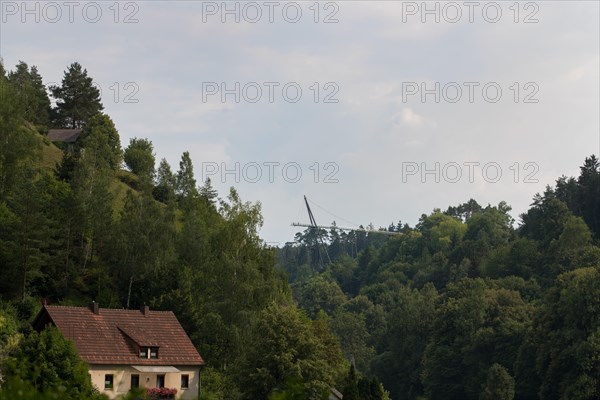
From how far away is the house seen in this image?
64500mm

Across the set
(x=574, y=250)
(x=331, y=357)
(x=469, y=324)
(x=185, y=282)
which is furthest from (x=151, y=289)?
(x=574, y=250)

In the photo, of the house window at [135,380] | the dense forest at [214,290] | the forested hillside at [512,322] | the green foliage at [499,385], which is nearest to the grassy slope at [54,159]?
the dense forest at [214,290]

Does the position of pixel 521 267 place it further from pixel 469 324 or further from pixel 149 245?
pixel 149 245

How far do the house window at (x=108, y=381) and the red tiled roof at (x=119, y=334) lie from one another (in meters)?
0.83

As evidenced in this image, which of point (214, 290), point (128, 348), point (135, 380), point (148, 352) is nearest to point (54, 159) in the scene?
point (214, 290)

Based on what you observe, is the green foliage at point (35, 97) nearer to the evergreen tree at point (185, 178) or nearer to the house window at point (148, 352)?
the evergreen tree at point (185, 178)

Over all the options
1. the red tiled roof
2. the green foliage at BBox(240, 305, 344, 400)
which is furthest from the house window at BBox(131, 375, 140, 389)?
the green foliage at BBox(240, 305, 344, 400)

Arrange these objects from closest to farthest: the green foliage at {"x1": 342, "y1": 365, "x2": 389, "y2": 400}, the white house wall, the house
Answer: the white house wall < the green foliage at {"x1": 342, "y1": 365, "x2": 389, "y2": 400} < the house

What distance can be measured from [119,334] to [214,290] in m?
16.7

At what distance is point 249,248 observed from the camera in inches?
3428

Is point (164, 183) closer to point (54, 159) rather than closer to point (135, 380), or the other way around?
point (54, 159)

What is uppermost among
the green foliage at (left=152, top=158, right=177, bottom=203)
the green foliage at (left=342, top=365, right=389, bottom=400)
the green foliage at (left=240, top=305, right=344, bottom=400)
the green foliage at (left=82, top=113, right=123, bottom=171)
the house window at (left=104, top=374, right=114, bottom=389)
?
the green foliage at (left=82, top=113, right=123, bottom=171)

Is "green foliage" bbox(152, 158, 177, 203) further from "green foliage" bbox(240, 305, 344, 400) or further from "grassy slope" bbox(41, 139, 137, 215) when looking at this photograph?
"green foliage" bbox(240, 305, 344, 400)

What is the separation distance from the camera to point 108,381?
64.3 m
